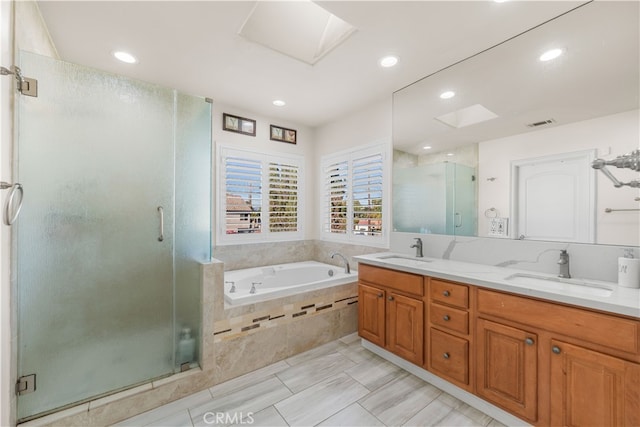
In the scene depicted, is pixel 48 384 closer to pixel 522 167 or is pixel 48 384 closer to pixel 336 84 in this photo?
pixel 336 84

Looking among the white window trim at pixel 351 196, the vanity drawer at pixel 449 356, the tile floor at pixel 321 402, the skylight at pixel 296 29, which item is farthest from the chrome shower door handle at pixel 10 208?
the white window trim at pixel 351 196

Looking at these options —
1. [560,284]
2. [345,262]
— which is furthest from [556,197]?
[345,262]

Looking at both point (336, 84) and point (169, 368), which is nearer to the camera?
point (169, 368)

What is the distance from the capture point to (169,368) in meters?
1.91

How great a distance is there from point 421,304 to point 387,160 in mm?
1597

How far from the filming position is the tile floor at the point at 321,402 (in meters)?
1.63

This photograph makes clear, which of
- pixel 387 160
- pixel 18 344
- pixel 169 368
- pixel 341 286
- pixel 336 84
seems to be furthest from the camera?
pixel 387 160

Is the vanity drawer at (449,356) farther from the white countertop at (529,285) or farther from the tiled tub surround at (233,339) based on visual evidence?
the tiled tub surround at (233,339)

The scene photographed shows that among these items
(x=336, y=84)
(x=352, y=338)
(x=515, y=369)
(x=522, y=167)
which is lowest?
(x=352, y=338)

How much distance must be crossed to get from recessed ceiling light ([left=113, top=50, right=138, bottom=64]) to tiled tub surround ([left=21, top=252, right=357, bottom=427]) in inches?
71.4

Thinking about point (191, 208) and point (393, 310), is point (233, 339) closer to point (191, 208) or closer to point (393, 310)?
point (191, 208)

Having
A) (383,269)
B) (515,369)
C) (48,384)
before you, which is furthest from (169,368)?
(515,369)

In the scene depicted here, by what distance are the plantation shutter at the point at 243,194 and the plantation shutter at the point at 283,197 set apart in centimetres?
17

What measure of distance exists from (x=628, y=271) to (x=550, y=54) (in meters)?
1.44
